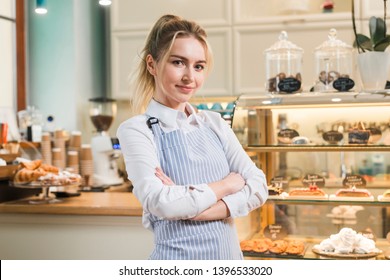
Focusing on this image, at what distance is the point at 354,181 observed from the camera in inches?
66.5

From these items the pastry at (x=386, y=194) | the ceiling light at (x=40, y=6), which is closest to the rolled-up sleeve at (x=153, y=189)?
the pastry at (x=386, y=194)

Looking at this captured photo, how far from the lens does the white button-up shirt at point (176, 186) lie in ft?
3.25

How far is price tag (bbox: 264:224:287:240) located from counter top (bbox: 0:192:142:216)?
0.40 m

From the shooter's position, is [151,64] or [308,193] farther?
[308,193]

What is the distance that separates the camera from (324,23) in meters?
2.84

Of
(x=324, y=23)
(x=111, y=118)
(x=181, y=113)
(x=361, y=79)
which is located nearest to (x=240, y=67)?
(x=324, y=23)

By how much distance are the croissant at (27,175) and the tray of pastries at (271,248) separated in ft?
2.43

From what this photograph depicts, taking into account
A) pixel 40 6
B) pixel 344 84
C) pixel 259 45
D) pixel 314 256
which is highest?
pixel 40 6

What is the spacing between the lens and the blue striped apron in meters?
1.07

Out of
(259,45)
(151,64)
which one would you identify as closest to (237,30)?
(259,45)

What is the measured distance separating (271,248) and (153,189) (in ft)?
2.41

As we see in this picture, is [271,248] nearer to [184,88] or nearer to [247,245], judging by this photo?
[247,245]

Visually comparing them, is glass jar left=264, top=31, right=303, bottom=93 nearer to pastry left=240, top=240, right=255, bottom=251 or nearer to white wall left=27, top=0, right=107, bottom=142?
pastry left=240, top=240, right=255, bottom=251

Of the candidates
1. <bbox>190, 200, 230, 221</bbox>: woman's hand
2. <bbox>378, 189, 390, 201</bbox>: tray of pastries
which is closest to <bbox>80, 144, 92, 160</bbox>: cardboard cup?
<bbox>378, 189, 390, 201</bbox>: tray of pastries
